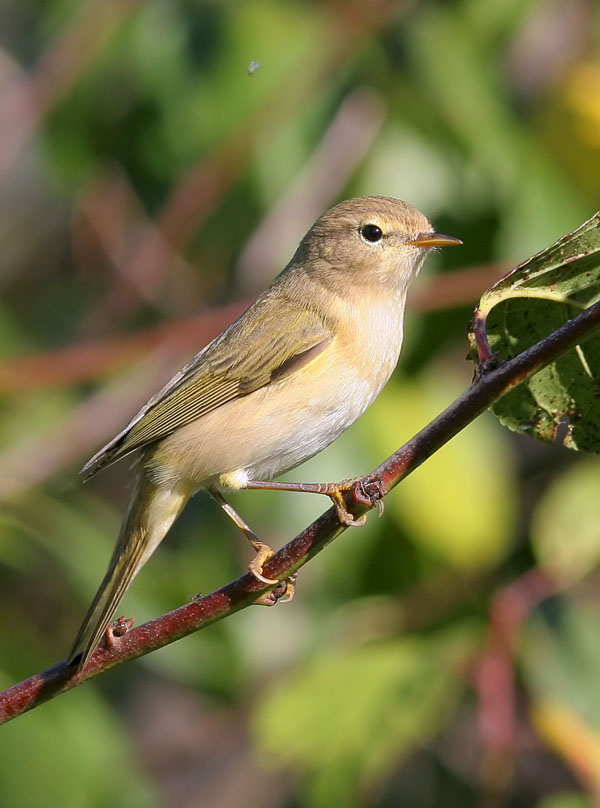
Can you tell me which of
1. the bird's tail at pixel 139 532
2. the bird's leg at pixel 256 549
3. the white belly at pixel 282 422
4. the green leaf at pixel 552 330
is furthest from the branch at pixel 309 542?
the white belly at pixel 282 422

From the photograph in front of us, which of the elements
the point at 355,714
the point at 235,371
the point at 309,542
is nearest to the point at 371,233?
the point at 235,371

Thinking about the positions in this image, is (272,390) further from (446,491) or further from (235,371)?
(446,491)

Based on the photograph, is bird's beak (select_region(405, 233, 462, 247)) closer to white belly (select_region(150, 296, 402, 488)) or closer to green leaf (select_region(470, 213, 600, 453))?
white belly (select_region(150, 296, 402, 488))

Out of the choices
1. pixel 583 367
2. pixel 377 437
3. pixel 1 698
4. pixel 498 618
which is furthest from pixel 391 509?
pixel 1 698

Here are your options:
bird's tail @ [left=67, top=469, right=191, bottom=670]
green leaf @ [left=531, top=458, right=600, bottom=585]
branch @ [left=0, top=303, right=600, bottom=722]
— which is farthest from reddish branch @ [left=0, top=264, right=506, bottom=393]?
branch @ [left=0, top=303, right=600, bottom=722]

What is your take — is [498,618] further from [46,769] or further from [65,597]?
[65,597]

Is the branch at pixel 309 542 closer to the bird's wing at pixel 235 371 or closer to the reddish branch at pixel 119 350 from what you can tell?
the bird's wing at pixel 235 371
